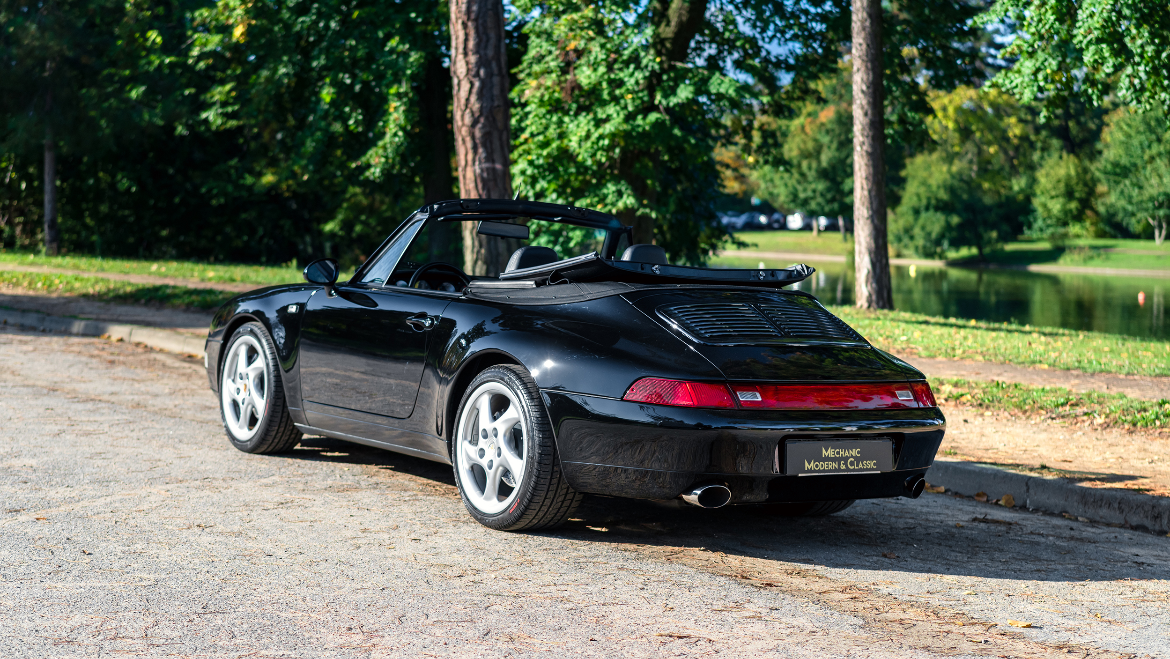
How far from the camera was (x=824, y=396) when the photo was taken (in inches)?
189

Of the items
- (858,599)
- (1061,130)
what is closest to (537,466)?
(858,599)

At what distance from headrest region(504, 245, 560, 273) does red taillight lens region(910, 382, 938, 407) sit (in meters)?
1.80

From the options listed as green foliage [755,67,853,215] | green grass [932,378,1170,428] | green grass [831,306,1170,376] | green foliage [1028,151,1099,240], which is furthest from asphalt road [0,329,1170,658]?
green foliage [1028,151,1099,240]

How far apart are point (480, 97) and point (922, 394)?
7212 millimetres

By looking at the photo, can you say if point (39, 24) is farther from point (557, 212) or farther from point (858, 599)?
point (858, 599)

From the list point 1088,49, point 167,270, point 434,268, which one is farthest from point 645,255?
point 167,270

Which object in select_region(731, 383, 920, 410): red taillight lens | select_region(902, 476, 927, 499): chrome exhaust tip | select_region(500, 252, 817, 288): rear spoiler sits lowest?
select_region(902, 476, 927, 499): chrome exhaust tip

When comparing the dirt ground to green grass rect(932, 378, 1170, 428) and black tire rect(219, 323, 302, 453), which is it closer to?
green grass rect(932, 378, 1170, 428)

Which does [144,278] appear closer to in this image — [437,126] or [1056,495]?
[437,126]

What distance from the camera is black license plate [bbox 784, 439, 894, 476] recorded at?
4691 millimetres

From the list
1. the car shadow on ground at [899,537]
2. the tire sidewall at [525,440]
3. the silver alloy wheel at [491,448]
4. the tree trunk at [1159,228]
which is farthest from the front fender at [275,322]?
the tree trunk at [1159,228]

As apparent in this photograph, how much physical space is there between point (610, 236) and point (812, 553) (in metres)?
2.38

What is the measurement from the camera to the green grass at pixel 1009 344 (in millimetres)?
12383

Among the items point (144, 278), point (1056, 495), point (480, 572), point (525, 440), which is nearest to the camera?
point (480, 572)
